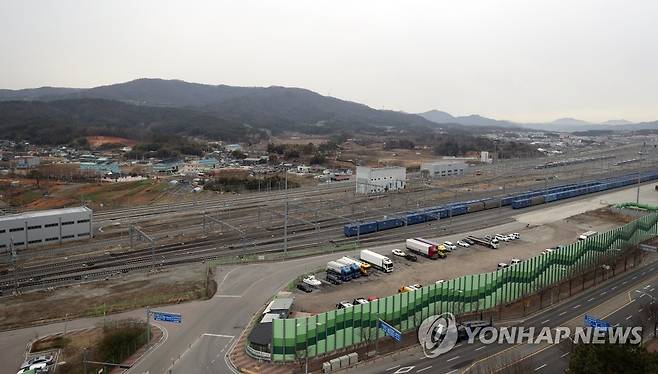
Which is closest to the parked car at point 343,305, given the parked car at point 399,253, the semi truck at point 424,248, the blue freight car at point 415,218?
the parked car at point 399,253

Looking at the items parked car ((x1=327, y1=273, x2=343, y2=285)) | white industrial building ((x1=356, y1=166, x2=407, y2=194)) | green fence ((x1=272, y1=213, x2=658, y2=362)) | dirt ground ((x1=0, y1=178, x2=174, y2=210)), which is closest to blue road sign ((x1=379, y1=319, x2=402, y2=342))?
green fence ((x1=272, y1=213, x2=658, y2=362))

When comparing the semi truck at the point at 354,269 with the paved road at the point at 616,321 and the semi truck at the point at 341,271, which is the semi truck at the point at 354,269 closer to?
Result: the semi truck at the point at 341,271

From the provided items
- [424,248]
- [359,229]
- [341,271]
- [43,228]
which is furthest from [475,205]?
[43,228]

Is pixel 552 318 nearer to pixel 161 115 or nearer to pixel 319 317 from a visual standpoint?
pixel 319 317

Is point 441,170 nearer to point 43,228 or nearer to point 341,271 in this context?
point 341,271

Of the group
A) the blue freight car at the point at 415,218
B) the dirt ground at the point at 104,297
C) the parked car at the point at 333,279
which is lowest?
the dirt ground at the point at 104,297

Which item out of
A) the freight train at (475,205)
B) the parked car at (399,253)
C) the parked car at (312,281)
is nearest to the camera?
the parked car at (312,281)
